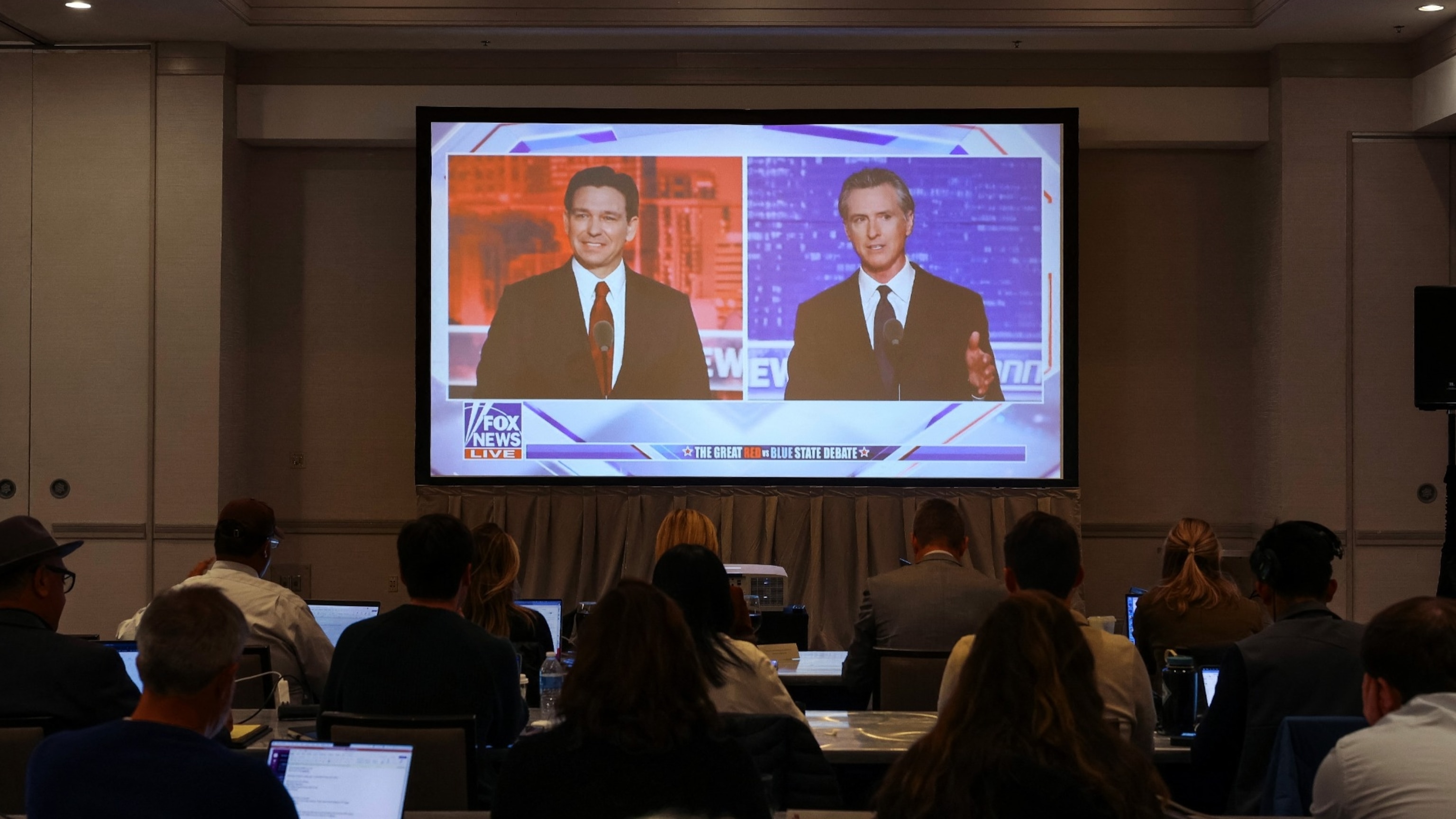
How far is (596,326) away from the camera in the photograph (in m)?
7.00

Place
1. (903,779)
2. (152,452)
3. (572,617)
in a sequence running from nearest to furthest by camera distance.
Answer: (903,779) → (572,617) → (152,452)

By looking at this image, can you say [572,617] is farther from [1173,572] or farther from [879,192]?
[879,192]

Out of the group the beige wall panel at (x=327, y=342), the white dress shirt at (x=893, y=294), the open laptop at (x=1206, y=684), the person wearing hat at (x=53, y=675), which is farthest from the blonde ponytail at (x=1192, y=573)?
the beige wall panel at (x=327, y=342)

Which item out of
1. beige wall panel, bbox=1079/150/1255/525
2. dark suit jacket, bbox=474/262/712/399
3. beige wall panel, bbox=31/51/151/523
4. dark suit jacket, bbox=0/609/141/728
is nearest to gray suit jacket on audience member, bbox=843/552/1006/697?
dark suit jacket, bbox=0/609/141/728

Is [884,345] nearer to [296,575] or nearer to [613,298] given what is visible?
[613,298]

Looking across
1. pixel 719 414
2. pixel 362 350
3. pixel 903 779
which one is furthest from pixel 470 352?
pixel 903 779

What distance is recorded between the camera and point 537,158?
23.0ft

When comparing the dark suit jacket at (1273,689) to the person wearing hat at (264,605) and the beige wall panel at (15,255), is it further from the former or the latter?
the beige wall panel at (15,255)

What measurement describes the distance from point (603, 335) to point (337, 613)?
3.17 metres

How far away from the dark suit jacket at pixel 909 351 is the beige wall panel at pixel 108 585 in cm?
359

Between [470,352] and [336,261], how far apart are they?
3.52 feet

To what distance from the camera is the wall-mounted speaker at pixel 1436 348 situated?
6.00 metres

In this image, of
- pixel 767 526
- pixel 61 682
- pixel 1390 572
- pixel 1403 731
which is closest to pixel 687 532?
pixel 61 682

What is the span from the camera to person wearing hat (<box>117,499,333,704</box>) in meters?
3.61
